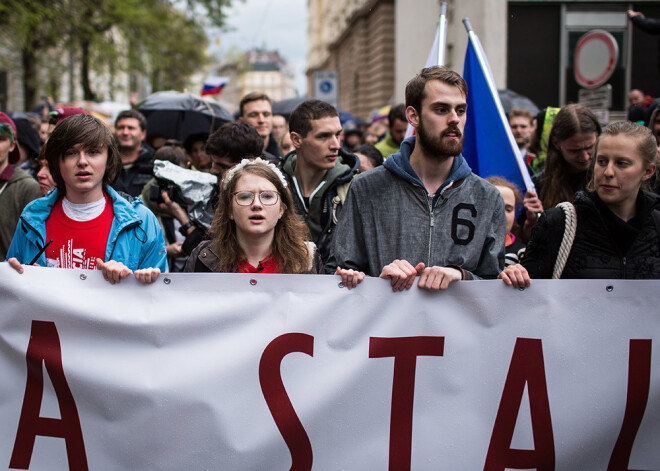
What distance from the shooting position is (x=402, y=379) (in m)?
2.90

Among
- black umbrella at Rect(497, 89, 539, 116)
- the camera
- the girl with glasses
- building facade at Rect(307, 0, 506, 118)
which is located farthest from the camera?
building facade at Rect(307, 0, 506, 118)

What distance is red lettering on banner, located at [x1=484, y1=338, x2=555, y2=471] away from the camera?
2805 millimetres

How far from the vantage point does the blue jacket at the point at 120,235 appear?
10.6ft

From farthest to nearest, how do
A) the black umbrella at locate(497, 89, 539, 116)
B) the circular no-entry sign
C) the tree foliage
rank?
1. the tree foliage
2. the black umbrella at locate(497, 89, 539, 116)
3. the circular no-entry sign

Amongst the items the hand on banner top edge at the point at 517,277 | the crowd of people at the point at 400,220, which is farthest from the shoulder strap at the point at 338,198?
the hand on banner top edge at the point at 517,277

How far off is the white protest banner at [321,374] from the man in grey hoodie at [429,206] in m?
0.25

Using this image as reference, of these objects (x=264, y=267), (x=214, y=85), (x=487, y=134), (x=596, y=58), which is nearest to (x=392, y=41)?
(x=214, y=85)

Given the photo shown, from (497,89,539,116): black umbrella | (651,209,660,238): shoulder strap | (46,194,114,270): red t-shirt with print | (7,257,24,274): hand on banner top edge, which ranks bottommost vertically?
(7,257,24,274): hand on banner top edge

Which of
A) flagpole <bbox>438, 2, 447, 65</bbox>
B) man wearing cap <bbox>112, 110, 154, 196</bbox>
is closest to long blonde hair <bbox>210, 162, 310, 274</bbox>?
flagpole <bbox>438, 2, 447, 65</bbox>

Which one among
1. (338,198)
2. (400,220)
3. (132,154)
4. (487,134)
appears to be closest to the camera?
(400,220)

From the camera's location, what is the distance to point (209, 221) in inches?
172

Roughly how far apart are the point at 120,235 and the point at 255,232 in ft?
1.88

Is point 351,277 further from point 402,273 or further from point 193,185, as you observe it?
point 193,185

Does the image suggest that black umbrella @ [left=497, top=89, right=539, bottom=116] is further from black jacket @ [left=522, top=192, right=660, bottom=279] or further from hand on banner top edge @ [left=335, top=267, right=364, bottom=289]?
hand on banner top edge @ [left=335, top=267, right=364, bottom=289]
